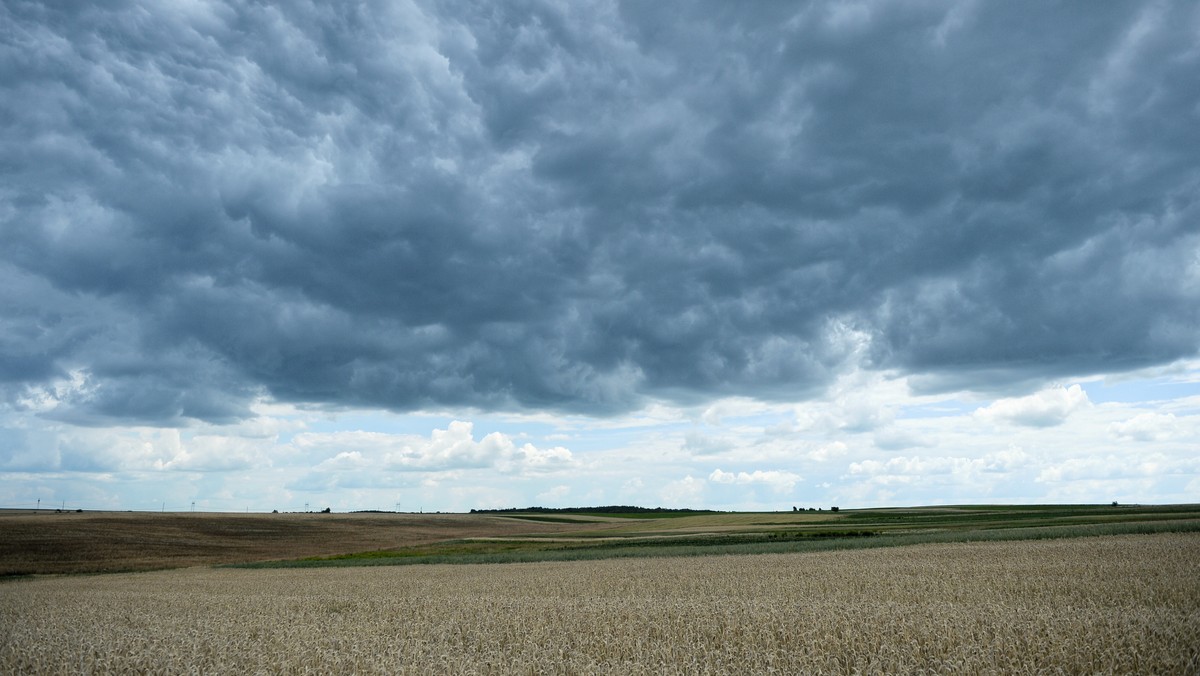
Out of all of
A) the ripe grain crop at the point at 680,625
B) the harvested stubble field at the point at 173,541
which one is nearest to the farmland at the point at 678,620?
the ripe grain crop at the point at 680,625

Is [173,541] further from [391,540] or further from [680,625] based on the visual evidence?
[680,625]

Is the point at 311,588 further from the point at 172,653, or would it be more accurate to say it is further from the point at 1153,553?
the point at 1153,553

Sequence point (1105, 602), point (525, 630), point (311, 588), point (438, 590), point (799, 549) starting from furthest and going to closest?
point (799, 549), point (311, 588), point (438, 590), point (1105, 602), point (525, 630)

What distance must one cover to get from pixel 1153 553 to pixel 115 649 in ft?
101

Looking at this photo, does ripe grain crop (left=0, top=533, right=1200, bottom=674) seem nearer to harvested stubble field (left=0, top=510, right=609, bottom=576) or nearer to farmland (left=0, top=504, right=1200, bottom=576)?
farmland (left=0, top=504, right=1200, bottom=576)

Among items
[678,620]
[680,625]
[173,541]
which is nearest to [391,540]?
[173,541]

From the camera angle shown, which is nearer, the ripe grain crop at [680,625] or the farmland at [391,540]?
the ripe grain crop at [680,625]

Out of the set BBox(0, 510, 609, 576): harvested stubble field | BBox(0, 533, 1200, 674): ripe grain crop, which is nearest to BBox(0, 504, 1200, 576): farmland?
BBox(0, 510, 609, 576): harvested stubble field

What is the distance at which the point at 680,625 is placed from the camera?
14469mm

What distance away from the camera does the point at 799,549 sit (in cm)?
4469

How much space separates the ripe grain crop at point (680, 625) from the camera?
10828 mm

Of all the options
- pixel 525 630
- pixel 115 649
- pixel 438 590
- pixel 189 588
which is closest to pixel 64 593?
pixel 189 588

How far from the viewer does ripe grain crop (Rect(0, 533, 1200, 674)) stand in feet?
35.5

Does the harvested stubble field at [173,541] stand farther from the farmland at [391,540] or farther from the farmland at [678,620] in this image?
the farmland at [678,620]
